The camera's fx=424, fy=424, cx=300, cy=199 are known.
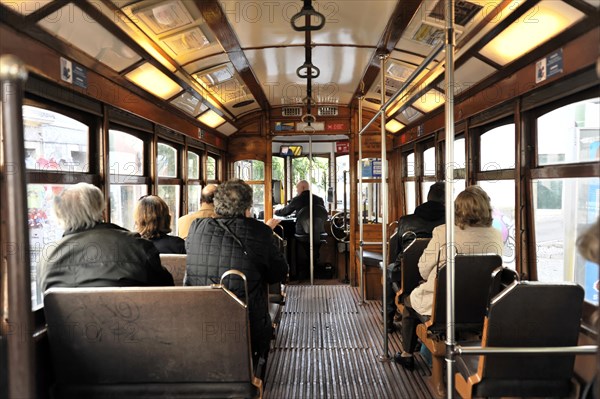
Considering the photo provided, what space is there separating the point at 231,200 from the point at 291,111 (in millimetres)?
3953

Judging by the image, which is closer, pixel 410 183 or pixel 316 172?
pixel 410 183

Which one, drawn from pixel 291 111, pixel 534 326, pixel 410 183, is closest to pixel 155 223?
pixel 534 326

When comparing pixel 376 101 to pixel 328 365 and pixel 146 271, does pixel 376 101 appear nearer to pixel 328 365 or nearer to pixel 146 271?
pixel 328 365

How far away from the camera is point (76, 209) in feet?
6.39

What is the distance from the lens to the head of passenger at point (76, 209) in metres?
1.95

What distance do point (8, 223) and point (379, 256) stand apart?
14.5 feet

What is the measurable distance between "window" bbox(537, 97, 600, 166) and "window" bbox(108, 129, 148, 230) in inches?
109

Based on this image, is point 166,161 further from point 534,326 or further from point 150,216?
point 534,326

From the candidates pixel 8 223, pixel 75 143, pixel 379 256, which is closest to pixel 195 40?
pixel 75 143

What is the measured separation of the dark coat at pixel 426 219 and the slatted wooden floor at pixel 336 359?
0.98m

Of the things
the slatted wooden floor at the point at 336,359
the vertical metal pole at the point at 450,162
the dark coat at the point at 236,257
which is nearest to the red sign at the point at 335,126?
the slatted wooden floor at the point at 336,359

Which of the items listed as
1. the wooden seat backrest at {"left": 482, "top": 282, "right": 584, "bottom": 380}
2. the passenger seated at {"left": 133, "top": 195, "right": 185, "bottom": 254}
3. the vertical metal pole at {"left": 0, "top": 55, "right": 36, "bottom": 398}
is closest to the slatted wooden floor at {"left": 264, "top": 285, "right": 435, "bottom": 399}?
the wooden seat backrest at {"left": 482, "top": 282, "right": 584, "bottom": 380}

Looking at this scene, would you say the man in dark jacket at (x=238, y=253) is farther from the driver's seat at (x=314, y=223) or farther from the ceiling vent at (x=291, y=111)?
the ceiling vent at (x=291, y=111)

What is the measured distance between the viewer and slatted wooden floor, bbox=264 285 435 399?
A: 109 inches
